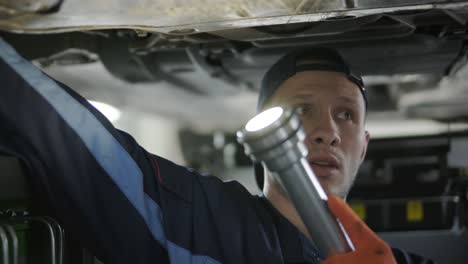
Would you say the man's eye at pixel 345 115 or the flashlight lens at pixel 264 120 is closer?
the flashlight lens at pixel 264 120

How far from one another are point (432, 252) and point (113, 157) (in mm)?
1418

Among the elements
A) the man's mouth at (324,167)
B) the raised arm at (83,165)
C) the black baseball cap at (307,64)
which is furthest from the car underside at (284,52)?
the man's mouth at (324,167)

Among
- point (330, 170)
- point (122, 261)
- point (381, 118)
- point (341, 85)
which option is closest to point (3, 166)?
point (122, 261)

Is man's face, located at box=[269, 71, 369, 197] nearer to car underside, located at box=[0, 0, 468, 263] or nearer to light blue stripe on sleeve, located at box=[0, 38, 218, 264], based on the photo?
car underside, located at box=[0, 0, 468, 263]

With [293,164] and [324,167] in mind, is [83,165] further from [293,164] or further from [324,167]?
[324,167]

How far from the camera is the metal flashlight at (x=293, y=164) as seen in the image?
0.73m

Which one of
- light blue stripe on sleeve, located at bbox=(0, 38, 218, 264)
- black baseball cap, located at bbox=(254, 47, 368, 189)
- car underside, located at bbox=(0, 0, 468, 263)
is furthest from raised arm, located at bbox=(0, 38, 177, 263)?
black baseball cap, located at bbox=(254, 47, 368, 189)

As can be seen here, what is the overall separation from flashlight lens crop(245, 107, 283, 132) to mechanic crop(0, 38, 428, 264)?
14 centimetres

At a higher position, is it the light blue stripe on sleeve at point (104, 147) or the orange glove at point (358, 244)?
the light blue stripe on sleeve at point (104, 147)

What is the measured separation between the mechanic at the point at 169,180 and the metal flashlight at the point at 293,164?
0.02m

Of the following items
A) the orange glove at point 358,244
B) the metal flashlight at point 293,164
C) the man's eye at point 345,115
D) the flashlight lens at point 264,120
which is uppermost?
the man's eye at point 345,115

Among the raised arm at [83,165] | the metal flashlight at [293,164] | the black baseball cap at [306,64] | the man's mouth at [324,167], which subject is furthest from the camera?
the black baseball cap at [306,64]

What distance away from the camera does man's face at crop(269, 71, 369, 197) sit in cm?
129

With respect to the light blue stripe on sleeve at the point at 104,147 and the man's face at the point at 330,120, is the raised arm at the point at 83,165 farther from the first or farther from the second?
the man's face at the point at 330,120
